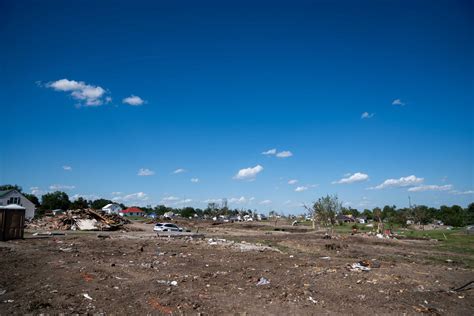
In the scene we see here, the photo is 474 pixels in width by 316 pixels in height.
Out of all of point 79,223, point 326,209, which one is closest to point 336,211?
point 326,209

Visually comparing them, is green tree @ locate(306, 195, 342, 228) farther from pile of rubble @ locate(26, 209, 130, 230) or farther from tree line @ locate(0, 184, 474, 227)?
pile of rubble @ locate(26, 209, 130, 230)

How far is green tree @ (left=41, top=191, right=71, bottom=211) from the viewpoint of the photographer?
92.9 meters

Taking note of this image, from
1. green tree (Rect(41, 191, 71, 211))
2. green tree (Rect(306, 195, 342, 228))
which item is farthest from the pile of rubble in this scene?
green tree (Rect(41, 191, 71, 211))

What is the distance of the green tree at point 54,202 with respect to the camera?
9286cm

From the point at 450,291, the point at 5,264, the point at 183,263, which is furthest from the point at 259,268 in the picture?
the point at 5,264

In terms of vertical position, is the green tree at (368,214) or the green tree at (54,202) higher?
the green tree at (54,202)

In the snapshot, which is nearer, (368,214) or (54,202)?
(54,202)

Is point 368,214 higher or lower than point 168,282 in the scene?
lower

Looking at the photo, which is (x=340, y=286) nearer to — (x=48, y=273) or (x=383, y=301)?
(x=383, y=301)

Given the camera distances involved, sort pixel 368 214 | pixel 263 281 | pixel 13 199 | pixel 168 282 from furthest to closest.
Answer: pixel 368 214
pixel 13 199
pixel 263 281
pixel 168 282

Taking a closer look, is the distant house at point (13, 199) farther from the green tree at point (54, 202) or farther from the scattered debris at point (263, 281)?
the scattered debris at point (263, 281)

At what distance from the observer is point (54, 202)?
94.6 m

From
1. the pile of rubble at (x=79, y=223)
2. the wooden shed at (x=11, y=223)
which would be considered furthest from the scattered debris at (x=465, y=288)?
the pile of rubble at (x=79, y=223)

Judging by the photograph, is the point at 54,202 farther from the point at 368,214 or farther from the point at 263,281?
the point at 368,214
